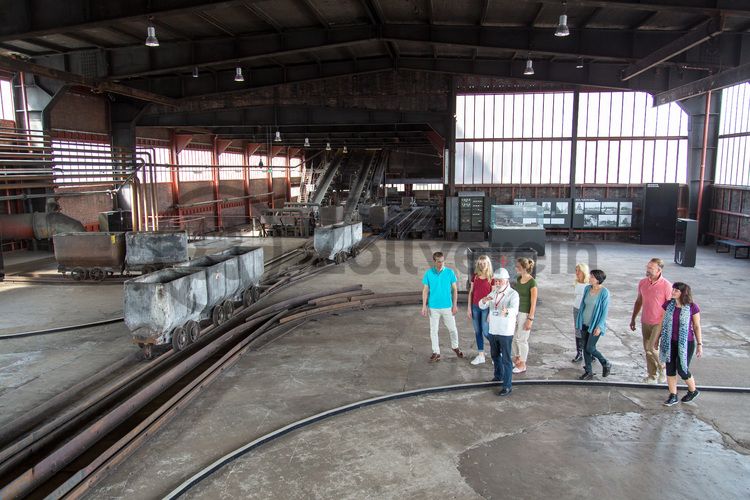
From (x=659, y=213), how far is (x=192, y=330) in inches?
844

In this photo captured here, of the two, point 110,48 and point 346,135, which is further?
point 346,135

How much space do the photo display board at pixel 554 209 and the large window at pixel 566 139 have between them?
1.12 metres

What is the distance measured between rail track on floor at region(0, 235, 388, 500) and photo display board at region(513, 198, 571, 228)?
645 inches

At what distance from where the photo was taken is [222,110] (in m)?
24.6

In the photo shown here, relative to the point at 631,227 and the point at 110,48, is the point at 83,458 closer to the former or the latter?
the point at 110,48

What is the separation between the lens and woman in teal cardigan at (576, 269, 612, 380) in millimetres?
7109

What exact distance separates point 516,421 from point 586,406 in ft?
3.73

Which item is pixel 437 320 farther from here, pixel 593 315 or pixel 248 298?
pixel 248 298

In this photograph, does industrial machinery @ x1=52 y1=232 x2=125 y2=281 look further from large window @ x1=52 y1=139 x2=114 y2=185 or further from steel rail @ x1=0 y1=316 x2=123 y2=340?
steel rail @ x1=0 y1=316 x2=123 y2=340

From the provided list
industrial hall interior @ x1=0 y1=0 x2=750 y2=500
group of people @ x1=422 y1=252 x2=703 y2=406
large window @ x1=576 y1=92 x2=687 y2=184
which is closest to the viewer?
industrial hall interior @ x1=0 y1=0 x2=750 y2=500

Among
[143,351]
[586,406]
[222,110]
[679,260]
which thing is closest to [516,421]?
Result: [586,406]

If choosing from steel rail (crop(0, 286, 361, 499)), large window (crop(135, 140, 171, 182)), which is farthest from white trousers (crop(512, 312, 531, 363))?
large window (crop(135, 140, 171, 182))

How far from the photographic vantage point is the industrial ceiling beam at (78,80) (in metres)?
15.1

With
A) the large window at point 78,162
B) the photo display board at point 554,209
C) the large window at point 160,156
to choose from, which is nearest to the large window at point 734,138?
the photo display board at point 554,209
